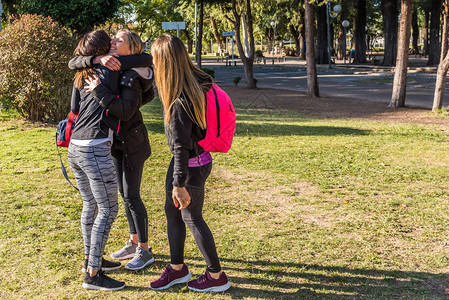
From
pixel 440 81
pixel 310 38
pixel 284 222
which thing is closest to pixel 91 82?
pixel 284 222

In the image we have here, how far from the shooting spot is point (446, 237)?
5.07 metres

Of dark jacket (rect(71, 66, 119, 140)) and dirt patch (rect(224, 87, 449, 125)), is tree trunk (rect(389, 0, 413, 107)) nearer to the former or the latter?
dirt patch (rect(224, 87, 449, 125))

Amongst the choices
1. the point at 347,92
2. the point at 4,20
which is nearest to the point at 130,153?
the point at 347,92

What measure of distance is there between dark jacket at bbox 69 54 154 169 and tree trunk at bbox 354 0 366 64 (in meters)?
40.9

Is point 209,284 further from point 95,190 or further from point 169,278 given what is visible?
point 95,190

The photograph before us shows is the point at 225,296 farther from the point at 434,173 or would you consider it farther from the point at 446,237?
the point at 434,173

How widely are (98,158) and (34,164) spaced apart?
533 cm

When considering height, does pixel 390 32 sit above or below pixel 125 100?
above

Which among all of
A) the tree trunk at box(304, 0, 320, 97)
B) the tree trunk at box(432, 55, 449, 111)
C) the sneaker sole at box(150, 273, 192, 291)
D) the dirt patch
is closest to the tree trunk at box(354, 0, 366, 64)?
the dirt patch

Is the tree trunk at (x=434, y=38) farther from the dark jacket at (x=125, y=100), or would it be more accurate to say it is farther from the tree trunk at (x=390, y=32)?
the dark jacket at (x=125, y=100)

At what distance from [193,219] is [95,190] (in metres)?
0.77

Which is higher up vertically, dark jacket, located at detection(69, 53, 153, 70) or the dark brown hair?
the dark brown hair

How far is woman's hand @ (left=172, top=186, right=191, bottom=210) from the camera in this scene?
3519 mm

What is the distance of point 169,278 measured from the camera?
13.1 feet
